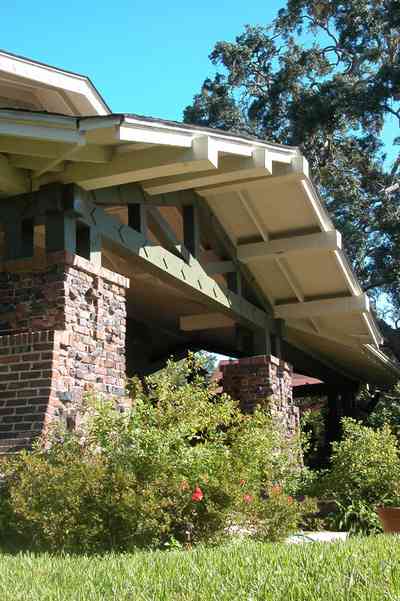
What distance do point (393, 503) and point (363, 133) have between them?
66.0 feet

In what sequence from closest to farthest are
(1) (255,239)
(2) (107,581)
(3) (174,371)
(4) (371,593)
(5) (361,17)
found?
(4) (371,593)
(2) (107,581)
(3) (174,371)
(1) (255,239)
(5) (361,17)

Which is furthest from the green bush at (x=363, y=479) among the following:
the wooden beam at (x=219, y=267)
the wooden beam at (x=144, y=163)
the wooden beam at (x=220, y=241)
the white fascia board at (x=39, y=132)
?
the white fascia board at (x=39, y=132)

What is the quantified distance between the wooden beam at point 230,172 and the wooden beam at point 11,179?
5.42 ft

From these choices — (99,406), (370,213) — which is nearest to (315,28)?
(370,213)

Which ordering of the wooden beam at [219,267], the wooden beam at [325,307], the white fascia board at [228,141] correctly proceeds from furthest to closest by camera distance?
the wooden beam at [325,307] < the wooden beam at [219,267] < the white fascia board at [228,141]

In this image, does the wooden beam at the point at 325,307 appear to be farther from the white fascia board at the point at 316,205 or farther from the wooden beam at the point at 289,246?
the white fascia board at the point at 316,205

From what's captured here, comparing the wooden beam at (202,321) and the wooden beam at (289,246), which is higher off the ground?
the wooden beam at (289,246)

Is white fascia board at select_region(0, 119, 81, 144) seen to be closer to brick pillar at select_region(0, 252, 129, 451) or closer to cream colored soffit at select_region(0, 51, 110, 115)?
brick pillar at select_region(0, 252, 129, 451)

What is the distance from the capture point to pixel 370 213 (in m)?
26.8

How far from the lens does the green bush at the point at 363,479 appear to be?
8.85 meters

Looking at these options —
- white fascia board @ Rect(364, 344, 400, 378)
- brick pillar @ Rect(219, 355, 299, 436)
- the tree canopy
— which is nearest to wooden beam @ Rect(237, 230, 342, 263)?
brick pillar @ Rect(219, 355, 299, 436)

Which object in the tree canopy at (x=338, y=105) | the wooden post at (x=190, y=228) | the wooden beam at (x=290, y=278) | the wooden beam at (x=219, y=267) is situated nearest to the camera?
the wooden post at (x=190, y=228)

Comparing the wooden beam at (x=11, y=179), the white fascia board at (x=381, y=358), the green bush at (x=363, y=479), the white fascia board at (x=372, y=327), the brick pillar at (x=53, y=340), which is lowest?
the green bush at (x=363, y=479)

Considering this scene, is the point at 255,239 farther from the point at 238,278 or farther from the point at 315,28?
the point at 315,28
